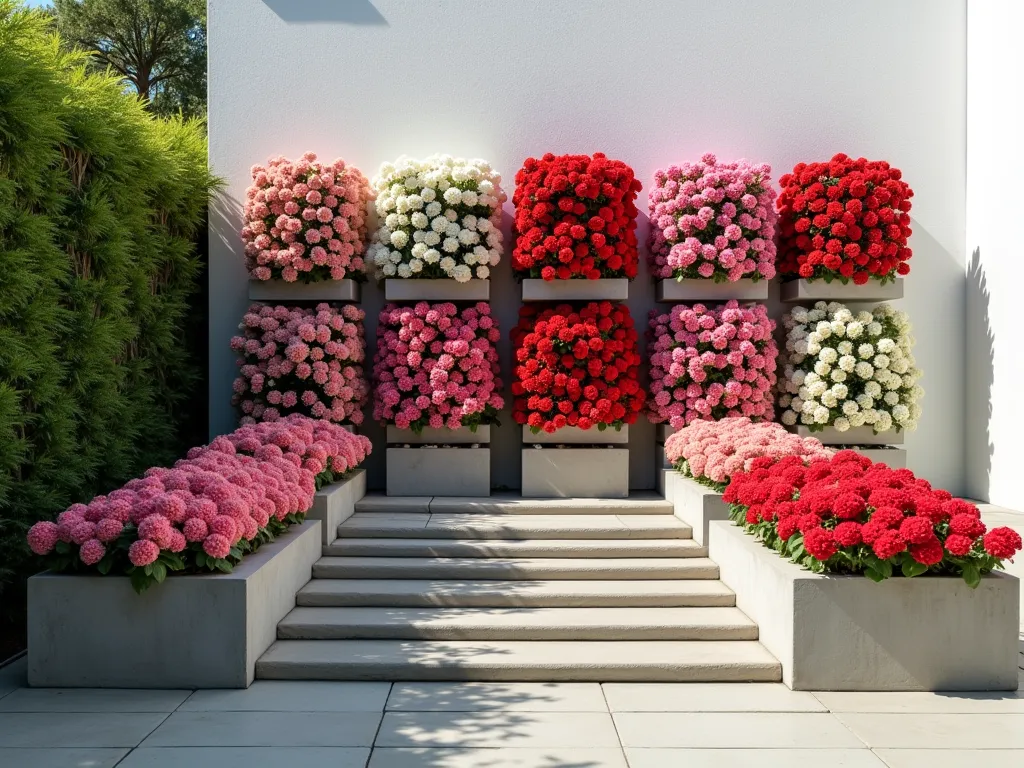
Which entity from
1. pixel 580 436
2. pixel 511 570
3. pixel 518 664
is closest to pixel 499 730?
pixel 518 664

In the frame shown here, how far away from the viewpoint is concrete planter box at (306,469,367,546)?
623 cm

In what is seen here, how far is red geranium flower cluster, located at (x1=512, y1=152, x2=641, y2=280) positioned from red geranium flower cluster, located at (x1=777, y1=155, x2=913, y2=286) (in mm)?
1481

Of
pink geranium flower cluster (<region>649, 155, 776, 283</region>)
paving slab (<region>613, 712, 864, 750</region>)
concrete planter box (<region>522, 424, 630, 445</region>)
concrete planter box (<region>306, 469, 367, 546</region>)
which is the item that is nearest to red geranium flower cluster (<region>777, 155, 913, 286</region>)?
pink geranium flower cluster (<region>649, 155, 776, 283</region>)

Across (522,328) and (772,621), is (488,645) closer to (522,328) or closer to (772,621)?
(772,621)

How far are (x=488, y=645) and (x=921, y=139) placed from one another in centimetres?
621

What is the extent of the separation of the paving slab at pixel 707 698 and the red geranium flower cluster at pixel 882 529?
666 mm

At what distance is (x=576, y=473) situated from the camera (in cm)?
758

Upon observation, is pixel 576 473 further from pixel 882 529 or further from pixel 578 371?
pixel 882 529

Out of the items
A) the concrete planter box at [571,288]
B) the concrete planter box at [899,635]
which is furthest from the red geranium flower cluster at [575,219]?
the concrete planter box at [899,635]

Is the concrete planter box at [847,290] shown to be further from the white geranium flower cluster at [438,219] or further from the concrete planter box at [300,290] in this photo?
the concrete planter box at [300,290]

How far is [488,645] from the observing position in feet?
16.6

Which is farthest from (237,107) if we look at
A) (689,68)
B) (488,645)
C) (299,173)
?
(488,645)

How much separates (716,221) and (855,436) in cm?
219

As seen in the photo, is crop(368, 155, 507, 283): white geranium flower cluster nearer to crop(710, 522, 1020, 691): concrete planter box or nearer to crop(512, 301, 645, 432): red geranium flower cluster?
crop(512, 301, 645, 432): red geranium flower cluster
